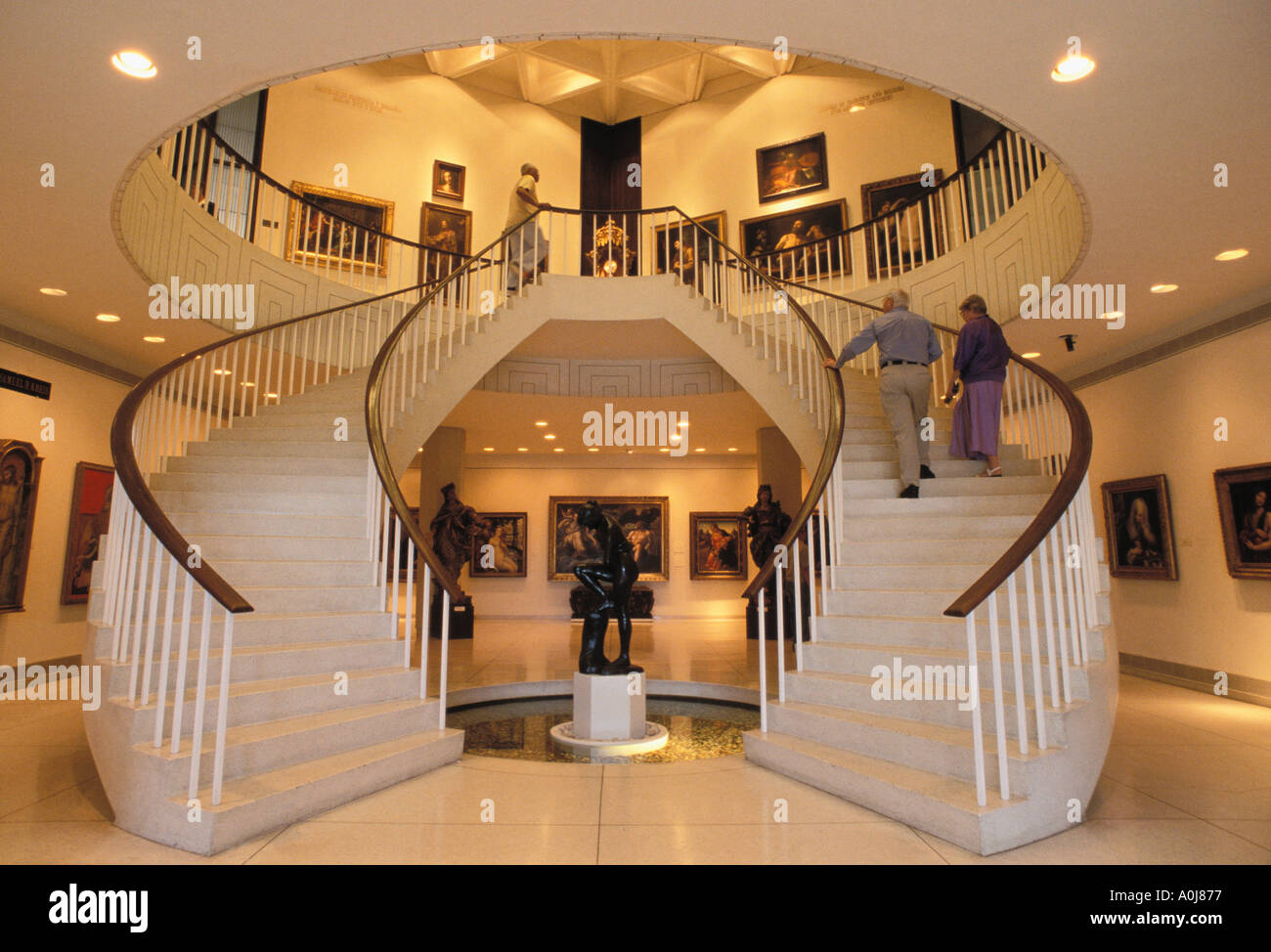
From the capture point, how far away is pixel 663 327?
24.1 feet

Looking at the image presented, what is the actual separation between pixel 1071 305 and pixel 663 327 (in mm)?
3744

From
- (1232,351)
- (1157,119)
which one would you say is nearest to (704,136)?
(1232,351)

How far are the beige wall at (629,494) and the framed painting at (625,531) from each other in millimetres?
119

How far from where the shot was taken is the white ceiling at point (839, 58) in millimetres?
2711

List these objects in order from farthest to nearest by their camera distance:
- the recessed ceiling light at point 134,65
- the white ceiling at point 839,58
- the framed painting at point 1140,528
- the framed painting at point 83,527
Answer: the framed painting at point 83,527, the framed painting at point 1140,528, the recessed ceiling light at point 134,65, the white ceiling at point 839,58

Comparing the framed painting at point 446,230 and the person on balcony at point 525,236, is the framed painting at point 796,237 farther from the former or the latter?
the framed painting at point 446,230

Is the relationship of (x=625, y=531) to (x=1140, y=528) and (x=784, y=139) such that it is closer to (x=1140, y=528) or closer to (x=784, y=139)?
(x=784, y=139)

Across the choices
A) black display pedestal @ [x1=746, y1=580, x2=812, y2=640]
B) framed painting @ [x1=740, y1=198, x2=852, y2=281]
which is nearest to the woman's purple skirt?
black display pedestal @ [x1=746, y1=580, x2=812, y2=640]

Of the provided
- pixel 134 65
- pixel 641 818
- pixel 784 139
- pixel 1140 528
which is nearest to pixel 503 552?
pixel 784 139

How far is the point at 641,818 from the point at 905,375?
133 inches

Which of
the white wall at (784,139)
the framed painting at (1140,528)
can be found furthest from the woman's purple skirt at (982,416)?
the white wall at (784,139)

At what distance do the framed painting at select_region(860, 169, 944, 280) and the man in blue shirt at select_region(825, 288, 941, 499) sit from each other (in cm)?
379

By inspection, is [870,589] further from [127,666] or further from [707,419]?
[707,419]

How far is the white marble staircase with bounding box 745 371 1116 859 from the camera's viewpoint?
8.36 ft
